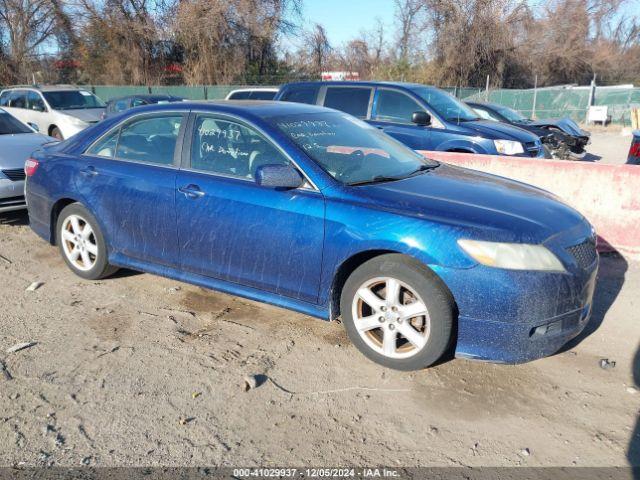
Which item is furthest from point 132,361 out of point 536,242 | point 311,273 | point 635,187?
point 635,187

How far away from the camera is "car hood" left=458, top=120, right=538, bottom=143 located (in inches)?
330

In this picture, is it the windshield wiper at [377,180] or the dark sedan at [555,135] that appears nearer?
the windshield wiper at [377,180]

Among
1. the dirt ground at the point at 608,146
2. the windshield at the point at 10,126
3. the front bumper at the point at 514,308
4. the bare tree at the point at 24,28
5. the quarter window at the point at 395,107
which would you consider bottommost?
the dirt ground at the point at 608,146

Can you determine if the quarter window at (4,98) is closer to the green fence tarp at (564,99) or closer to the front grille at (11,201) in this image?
the front grille at (11,201)

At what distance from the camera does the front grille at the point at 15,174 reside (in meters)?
6.89

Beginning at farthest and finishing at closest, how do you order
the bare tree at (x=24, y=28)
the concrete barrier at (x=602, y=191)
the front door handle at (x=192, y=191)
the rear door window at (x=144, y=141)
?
the bare tree at (x=24, y=28)
the concrete barrier at (x=602, y=191)
the rear door window at (x=144, y=141)
the front door handle at (x=192, y=191)

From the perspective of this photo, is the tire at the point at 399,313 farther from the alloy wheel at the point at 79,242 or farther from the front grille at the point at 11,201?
the front grille at the point at 11,201

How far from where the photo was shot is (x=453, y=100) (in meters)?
9.26

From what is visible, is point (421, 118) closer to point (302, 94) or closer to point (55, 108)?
point (302, 94)

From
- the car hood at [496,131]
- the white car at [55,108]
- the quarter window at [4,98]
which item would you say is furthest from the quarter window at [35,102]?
the car hood at [496,131]

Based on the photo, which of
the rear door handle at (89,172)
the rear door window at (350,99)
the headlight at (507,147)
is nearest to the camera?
the rear door handle at (89,172)

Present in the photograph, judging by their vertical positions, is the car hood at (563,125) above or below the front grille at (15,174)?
above

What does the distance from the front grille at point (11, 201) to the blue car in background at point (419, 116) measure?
4.21m

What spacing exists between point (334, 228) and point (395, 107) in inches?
217
